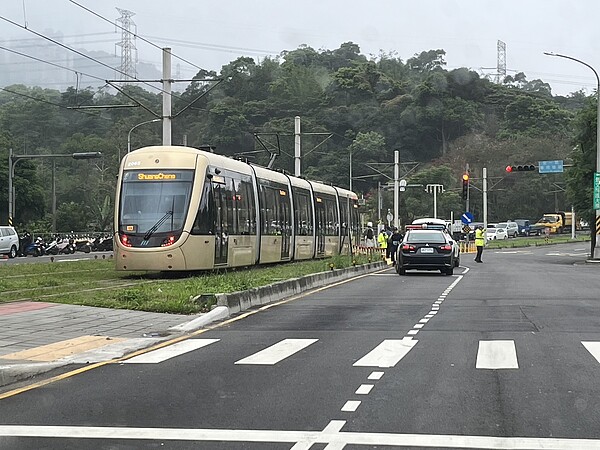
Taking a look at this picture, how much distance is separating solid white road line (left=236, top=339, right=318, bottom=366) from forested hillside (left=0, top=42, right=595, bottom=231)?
53362 millimetres

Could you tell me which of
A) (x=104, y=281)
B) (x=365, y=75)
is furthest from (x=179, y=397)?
(x=365, y=75)

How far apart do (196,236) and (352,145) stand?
62832mm

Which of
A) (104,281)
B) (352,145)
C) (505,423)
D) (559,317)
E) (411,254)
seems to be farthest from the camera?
(352,145)

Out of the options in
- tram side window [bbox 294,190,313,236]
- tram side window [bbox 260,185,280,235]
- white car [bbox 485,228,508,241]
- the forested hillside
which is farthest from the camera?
white car [bbox 485,228,508,241]

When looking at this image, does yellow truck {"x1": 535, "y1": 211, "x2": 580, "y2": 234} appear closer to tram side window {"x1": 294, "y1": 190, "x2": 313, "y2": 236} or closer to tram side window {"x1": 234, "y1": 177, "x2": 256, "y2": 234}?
tram side window {"x1": 294, "y1": 190, "x2": 313, "y2": 236}

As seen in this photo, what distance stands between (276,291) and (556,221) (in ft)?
282

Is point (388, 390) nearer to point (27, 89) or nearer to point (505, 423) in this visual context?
point (505, 423)

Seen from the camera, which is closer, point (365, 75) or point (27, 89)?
point (27, 89)

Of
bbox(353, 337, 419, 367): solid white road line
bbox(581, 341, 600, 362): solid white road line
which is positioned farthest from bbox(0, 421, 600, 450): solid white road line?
bbox(581, 341, 600, 362): solid white road line

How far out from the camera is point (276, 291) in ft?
66.1

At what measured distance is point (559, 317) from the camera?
51.0 ft

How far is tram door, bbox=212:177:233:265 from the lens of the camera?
25.6m

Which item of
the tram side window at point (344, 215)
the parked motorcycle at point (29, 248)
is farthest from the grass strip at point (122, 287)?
the parked motorcycle at point (29, 248)

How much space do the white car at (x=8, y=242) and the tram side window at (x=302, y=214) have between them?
60.5 feet
